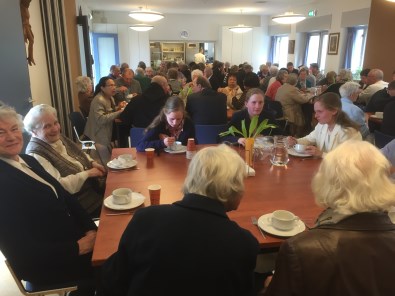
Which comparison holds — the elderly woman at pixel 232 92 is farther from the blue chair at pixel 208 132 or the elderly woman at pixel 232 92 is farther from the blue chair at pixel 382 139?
the blue chair at pixel 382 139

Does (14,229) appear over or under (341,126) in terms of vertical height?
under

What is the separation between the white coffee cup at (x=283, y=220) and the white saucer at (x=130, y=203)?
26.4 inches

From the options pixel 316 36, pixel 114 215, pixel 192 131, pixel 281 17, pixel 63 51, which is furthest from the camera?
pixel 316 36

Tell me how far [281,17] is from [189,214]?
5814 mm

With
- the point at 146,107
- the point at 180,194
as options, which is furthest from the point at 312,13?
the point at 180,194

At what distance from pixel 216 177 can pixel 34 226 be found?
92 centimetres

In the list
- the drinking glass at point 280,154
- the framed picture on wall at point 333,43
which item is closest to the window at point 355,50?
the framed picture on wall at point 333,43

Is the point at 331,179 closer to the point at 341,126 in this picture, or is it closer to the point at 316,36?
the point at 341,126

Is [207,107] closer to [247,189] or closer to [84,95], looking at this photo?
[84,95]

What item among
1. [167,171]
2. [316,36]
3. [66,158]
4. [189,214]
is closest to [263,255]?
[167,171]

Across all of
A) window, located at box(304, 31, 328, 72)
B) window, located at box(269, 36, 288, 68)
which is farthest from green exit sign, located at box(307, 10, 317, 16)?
window, located at box(269, 36, 288, 68)

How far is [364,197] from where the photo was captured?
1.05m

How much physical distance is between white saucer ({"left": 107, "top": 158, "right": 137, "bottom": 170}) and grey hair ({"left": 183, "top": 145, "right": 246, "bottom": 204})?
111 cm

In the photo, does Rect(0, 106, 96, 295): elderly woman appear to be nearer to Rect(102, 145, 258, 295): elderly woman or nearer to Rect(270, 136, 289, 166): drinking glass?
Rect(102, 145, 258, 295): elderly woman
